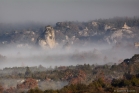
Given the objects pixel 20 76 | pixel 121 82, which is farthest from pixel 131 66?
pixel 121 82

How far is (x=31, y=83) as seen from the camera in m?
85.0

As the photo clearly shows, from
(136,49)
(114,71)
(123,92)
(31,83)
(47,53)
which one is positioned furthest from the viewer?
(47,53)

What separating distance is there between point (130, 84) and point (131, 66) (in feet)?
135

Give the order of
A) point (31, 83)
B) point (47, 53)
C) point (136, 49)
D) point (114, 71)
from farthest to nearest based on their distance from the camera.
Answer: point (47, 53) → point (136, 49) → point (114, 71) → point (31, 83)

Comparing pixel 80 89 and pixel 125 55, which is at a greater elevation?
pixel 125 55

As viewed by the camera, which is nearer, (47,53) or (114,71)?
(114,71)

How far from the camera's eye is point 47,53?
189m

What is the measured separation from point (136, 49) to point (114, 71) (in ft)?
261

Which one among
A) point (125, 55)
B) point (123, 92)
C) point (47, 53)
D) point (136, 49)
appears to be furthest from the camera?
point (47, 53)

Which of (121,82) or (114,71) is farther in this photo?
(114,71)

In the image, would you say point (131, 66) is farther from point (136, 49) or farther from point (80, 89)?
point (136, 49)

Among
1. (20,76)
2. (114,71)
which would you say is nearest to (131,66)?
(114,71)

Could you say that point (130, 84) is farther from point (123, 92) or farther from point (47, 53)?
point (47, 53)

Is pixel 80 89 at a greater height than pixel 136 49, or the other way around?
pixel 136 49
